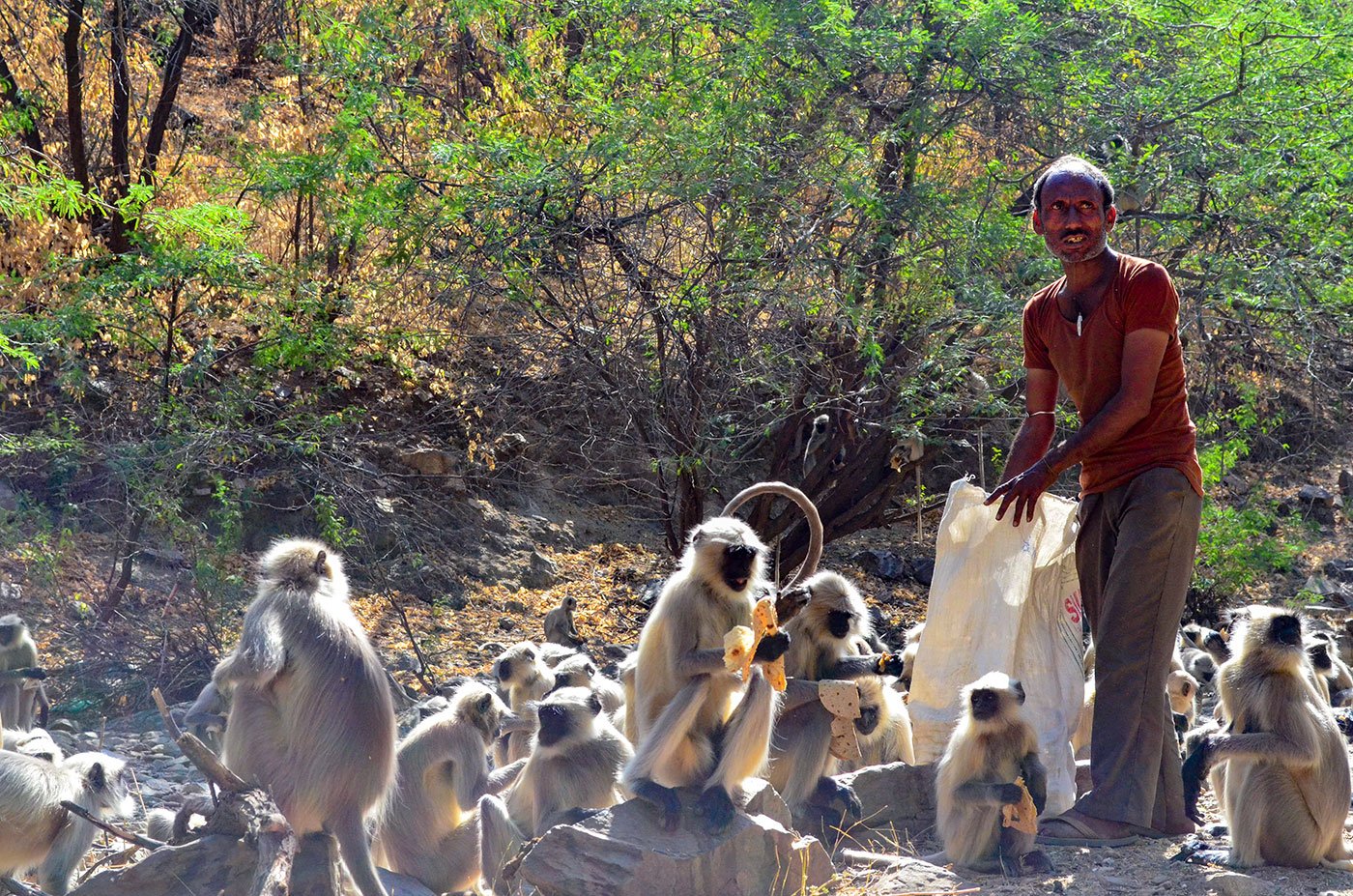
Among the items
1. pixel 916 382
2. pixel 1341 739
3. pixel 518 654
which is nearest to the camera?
pixel 1341 739

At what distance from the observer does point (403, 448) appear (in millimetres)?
8922

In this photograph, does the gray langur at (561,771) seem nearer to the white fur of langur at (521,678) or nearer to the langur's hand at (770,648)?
the langur's hand at (770,648)

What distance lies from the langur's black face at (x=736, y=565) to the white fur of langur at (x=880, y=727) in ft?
3.62

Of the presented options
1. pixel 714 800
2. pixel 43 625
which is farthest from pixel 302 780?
pixel 43 625

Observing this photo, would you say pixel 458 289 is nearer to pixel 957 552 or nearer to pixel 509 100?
pixel 509 100

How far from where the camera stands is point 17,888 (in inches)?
145

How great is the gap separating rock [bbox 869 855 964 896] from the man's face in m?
1.76

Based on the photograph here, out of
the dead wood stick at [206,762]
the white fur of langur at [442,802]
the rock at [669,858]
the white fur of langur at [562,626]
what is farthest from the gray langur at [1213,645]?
the dead wood stick at [206,762]

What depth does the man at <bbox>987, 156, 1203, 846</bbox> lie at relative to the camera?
3396 millimetres

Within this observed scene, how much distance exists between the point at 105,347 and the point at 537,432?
10.2ft

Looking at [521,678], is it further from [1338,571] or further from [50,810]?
[1338,571]

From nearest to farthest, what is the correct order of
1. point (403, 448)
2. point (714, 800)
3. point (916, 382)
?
point (714, 800)
point (916, 382)
point (403, 448)

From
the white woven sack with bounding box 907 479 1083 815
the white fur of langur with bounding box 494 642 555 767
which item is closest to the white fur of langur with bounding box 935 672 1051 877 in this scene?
the white woven sack with bounding box 907 479 1083 815

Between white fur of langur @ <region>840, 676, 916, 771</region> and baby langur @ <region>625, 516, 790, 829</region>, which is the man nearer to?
baby langur @ <region>625, 516, 790, 829</region>
